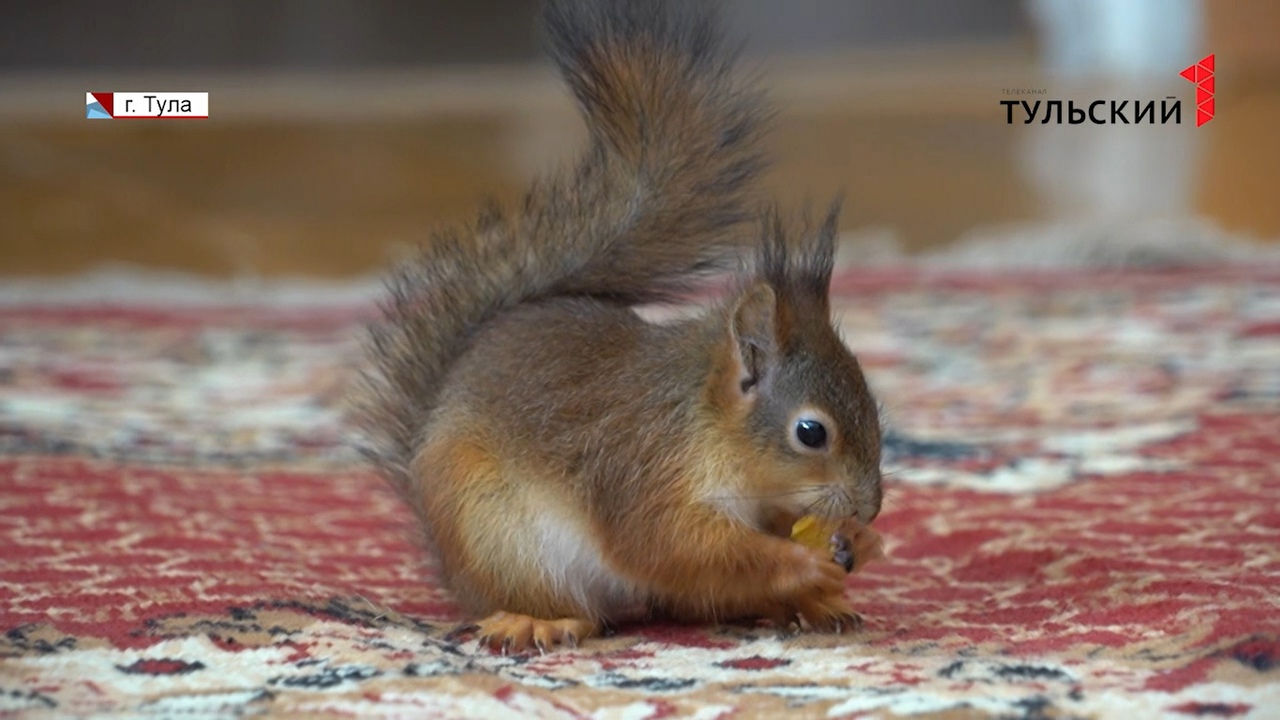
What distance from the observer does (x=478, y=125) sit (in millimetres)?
4910

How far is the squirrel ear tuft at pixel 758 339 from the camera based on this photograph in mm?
1154

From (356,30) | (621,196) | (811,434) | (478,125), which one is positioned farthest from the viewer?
(356,30)

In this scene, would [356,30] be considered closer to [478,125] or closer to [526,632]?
[478,125]

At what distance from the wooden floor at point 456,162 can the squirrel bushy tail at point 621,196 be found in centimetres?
191

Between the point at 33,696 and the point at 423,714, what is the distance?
24 cm

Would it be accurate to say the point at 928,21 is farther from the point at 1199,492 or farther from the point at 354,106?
the point at 1199,492

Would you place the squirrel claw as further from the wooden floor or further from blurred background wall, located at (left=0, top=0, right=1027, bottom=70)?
blurred background wall, located at (left=0, top=0, right=1027, bottom=70)

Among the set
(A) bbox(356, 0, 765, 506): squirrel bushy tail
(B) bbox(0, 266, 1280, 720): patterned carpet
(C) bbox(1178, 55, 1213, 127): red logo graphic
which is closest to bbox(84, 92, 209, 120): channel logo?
(B) bbox(0, 266, 1280, 720): patterned carpet

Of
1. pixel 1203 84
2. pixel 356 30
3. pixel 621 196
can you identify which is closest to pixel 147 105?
pixel 621 196

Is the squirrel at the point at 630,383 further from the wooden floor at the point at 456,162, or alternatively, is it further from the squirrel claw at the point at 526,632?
the wooden floor at the point at 456,162

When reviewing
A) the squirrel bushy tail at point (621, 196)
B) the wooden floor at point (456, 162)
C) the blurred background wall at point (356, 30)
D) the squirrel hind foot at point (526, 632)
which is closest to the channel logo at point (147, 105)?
the wooden floor at point (456, 162)

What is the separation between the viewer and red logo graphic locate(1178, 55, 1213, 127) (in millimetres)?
4133

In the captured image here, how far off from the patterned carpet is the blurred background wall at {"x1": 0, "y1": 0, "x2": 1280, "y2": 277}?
886 mm

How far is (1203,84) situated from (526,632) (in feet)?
11.4
